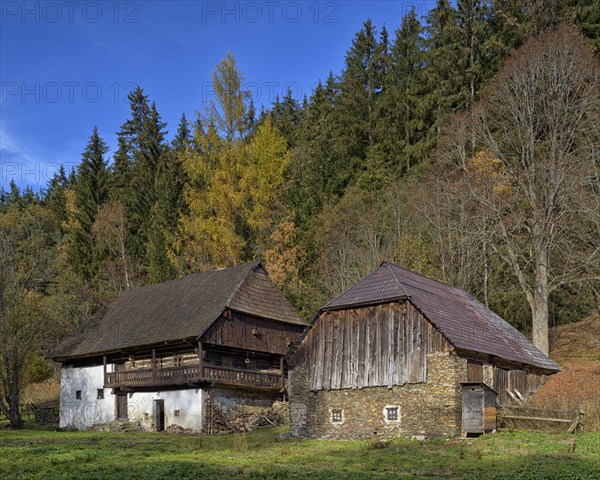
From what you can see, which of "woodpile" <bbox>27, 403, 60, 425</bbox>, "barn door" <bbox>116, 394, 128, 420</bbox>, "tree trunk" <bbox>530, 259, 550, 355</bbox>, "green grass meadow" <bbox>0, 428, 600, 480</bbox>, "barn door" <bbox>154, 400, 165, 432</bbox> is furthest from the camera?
"woodpile" <bbox>27, 403, 60, 425</bbox>

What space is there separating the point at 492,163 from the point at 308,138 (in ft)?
84.2

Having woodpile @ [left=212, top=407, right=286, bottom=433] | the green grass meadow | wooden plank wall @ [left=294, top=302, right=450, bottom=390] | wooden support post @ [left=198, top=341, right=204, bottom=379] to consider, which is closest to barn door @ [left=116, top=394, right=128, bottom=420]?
woodpile @ [left=212, top=407, right=286, bottom=433]

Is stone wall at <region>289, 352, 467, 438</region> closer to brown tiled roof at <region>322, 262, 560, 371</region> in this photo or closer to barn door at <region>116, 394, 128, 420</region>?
brown tiled roof at <region>322, 262, 560, 371</region>

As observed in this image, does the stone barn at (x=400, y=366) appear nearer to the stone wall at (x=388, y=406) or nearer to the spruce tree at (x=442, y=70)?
the stone wall at (x=388, y=406)

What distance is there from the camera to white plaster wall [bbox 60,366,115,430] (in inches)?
1580

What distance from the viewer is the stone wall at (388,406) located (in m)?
26.7

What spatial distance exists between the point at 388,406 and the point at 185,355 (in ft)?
43.6

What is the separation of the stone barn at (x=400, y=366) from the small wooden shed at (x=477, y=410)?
0.12ft

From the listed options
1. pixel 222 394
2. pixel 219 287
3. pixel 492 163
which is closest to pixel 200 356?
pixel 222 394

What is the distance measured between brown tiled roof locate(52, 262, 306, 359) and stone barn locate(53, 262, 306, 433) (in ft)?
0.26

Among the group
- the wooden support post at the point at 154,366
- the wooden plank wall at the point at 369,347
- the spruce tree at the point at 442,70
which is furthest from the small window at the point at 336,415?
the spruce tree at the point at 442,70

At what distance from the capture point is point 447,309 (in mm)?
30531

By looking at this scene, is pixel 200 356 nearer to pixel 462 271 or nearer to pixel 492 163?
pixel 462 271

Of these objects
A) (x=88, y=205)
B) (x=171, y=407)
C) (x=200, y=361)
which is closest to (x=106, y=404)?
(x=171, y=407)
